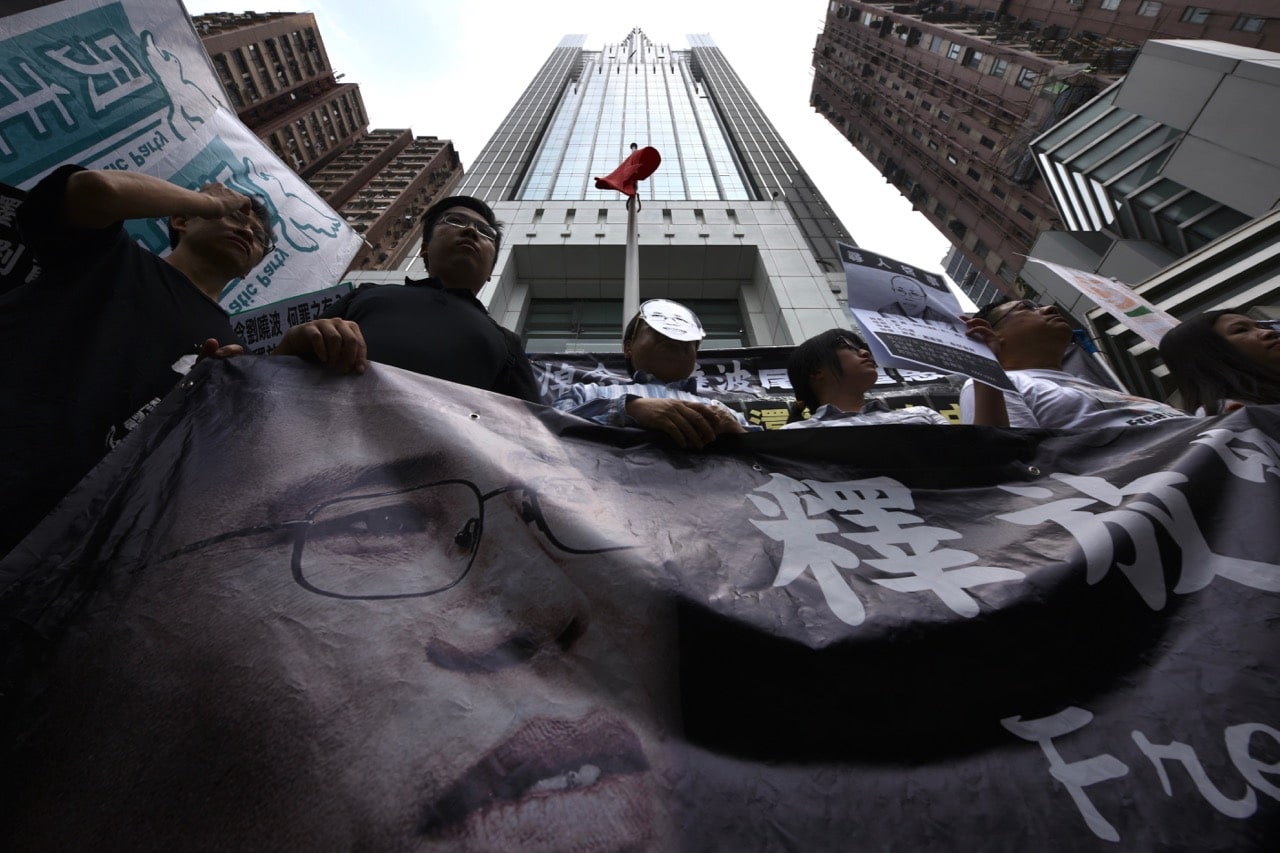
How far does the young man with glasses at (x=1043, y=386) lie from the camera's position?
2611 mm

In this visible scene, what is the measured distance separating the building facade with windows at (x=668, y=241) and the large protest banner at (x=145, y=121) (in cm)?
509

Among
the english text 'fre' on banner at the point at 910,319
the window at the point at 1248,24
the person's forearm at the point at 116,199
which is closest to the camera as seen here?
the person's forearm at the point at 116,199

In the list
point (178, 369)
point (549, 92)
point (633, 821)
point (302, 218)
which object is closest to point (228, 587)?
point (633, 821)

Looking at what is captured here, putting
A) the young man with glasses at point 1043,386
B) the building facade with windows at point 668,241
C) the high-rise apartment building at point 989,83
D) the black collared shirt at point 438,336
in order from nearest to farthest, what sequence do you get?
the black collared shirt at point 438,336
the young man with glasses at point 1043,386
the building facade with windows at point 668,241
the high-rise apartment building at point 989,83

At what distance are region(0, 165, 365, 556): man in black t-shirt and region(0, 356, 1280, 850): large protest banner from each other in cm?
47

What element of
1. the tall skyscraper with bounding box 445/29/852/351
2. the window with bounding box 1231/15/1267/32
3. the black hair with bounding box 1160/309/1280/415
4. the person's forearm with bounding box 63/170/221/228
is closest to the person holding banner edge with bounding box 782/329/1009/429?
the black hair with bounding box 1160/309/1280/415

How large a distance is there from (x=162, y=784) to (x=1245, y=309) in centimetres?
1125

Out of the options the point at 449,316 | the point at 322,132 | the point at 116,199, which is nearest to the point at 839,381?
the point at 449,316

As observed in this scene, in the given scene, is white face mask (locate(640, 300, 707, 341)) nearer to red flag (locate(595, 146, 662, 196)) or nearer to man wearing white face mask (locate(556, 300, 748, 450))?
man wearing white face mask (locate(556, 300, 748, 450))

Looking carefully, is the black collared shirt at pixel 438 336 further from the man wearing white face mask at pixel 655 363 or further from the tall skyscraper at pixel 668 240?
the tall skyscraper at pixel 668 240

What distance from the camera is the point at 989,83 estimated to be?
974 inches

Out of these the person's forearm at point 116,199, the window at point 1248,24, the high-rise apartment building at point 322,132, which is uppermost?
the window at point 1248,24

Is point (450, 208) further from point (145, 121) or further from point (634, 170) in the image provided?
point (634, 170)

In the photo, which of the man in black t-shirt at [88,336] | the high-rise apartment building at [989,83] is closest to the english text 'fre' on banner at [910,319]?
the man in black t-shirt at [88,336]
